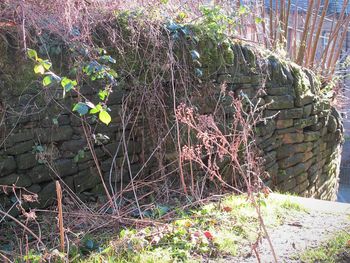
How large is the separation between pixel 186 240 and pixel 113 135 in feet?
4.65

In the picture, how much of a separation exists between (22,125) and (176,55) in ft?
5.59

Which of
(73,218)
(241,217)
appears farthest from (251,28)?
(73,218)

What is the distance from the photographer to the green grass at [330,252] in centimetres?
316

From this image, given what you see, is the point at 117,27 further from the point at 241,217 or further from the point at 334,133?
the point at 334,133

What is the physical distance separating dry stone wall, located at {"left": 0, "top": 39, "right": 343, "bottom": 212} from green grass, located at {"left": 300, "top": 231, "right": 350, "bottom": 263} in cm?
144

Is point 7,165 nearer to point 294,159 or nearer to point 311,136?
point 294,159

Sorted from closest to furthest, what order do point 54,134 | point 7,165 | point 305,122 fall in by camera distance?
point 7,165
point 54,134
point 305,122

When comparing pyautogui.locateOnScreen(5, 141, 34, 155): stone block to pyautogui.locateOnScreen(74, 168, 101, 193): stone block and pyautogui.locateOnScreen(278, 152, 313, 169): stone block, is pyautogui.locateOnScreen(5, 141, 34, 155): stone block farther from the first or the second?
pyautogui.locateOnScreen(278, 152, 313, 169): stone block

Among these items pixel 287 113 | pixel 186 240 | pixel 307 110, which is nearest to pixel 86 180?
pixel 186 240

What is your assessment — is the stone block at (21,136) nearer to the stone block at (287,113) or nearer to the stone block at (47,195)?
the stone block at (47,195)

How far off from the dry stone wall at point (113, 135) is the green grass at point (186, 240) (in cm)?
80

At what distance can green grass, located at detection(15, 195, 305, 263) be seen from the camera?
3078mm

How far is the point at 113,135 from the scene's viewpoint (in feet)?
14.3

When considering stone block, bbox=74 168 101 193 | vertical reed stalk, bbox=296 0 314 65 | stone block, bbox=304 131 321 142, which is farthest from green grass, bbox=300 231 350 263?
vertical reed stalk, bbox=296 0 314 65
